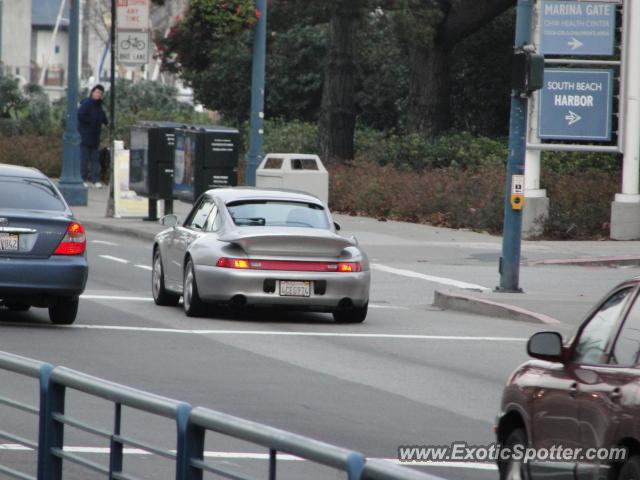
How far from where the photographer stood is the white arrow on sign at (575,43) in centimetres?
2739

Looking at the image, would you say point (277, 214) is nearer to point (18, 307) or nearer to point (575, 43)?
point (18, 307)

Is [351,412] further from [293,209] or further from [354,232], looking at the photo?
[354,232]

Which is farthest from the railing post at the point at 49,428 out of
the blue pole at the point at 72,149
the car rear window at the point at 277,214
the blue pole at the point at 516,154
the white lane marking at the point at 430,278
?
the blue pole at the point at 72,149

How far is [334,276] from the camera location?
55.4ft

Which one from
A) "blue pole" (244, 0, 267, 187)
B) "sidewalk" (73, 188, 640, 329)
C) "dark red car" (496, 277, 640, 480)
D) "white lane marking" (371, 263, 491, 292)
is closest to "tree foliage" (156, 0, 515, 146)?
"blue pole" (244, 0, 267, 187)

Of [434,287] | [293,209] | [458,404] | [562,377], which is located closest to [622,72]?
[434,287]

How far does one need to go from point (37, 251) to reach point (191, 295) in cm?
231

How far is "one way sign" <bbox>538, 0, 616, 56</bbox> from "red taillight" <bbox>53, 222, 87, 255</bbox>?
1361 centimetres

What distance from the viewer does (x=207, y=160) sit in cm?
2875

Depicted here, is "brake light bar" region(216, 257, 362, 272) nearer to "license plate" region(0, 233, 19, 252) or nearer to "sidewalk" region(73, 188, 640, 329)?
"license plate" region(0, 233, 19, 252)

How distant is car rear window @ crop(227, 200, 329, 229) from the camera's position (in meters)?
17.4

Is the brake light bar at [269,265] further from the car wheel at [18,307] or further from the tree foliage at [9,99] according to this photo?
the tree foliage at [9,99]

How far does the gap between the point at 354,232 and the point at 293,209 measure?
37.8 ft

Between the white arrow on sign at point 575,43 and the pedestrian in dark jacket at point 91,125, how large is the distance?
14.4 meters
